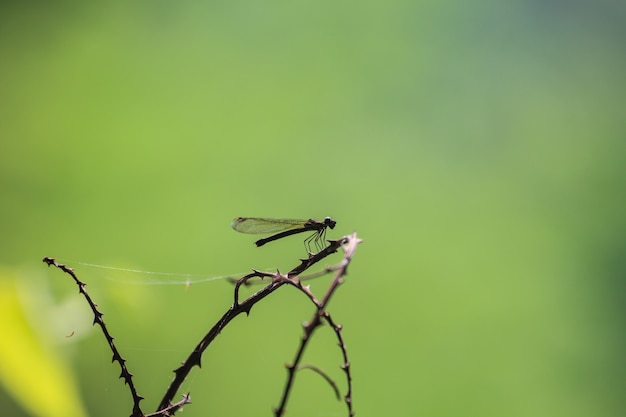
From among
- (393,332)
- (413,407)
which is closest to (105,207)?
(393,332)

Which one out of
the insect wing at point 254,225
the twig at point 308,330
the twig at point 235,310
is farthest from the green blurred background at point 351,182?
the twig at point 308,330

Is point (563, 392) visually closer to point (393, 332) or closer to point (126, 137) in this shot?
point (393, 332)

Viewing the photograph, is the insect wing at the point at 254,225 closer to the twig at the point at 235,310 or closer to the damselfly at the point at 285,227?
the damselfly at the point at 285,227

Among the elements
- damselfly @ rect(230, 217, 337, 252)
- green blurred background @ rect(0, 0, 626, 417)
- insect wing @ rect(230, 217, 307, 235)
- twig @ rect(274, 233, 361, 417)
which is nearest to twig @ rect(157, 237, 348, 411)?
twig @ rect(274, 233, 361, 417)

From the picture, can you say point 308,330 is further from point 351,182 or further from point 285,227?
point 351,182

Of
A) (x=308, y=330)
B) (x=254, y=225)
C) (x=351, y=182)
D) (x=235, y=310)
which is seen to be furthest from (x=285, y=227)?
(x=351, y=182)

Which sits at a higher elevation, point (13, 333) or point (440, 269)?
point (440, 269)
